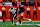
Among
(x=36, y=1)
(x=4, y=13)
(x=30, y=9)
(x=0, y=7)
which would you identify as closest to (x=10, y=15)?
(x=4, y=13)

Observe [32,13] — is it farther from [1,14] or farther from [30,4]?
[1,14]

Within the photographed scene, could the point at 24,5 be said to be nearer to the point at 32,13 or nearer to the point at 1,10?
the point at 32,13

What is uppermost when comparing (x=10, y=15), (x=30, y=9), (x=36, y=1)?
(x=36, y=1)

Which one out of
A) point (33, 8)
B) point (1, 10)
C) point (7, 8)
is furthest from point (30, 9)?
point (1, 10)

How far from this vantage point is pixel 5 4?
7617 mm

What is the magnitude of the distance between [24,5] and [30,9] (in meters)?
0.58

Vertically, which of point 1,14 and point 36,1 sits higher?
point 36,1

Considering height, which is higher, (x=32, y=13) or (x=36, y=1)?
(x=36, y=1)

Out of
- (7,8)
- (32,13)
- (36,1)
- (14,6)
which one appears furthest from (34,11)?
(7,8)

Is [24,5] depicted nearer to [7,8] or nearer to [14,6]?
[14,6]

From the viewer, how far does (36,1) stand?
7.63 m

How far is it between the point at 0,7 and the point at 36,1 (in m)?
2.92

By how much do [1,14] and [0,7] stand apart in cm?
57

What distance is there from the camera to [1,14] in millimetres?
7727
